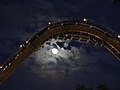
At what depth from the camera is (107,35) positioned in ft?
92.0

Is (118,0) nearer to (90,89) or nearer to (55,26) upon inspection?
(55,26)

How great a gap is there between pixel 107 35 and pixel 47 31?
6.14 metres

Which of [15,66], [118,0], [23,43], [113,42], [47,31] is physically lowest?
[118,0]

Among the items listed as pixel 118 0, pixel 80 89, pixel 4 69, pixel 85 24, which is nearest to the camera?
pixel 118 0

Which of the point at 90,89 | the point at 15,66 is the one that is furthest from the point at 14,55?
the point at 90,89

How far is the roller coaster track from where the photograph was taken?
1085 inches

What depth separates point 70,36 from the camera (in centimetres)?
2964

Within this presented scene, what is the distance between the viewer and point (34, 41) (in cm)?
2839

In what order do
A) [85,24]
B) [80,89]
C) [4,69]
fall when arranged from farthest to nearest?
[80,89] < [85,24] < [4,69]

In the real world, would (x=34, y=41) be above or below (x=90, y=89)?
below

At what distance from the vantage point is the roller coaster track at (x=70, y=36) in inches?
1085

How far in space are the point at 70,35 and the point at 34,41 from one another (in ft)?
12.9

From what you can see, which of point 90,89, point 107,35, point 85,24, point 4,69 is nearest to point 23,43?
point 4,69

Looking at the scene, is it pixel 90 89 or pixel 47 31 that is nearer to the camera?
pixel 47 31
